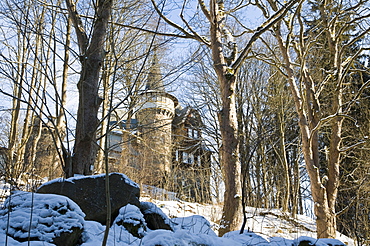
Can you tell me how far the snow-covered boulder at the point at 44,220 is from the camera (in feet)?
7.82

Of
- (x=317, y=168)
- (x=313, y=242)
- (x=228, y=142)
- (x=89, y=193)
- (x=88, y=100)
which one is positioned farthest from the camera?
(x=317, y=168)

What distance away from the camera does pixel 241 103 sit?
15.7m

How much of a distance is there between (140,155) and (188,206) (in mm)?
5498

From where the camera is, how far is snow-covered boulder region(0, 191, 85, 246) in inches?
93.9

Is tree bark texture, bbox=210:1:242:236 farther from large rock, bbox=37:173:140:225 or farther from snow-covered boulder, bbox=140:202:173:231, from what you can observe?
large rock, bbox=37:173:140:225

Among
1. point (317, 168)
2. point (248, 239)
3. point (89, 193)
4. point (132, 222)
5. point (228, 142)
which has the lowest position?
point (248, 239)

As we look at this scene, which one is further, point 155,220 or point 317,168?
point 317,168

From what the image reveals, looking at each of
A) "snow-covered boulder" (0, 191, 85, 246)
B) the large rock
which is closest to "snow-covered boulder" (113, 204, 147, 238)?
the large rock

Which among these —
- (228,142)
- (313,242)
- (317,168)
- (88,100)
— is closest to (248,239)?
(313,242)

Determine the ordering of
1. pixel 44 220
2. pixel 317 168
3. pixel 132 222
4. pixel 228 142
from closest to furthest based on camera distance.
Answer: pixel 44 220 → pixel 132 222 → pixel 228 142 → pixel 317 168

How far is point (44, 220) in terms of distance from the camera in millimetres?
2533

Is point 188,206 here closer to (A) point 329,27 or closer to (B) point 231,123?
(B) point 231,123

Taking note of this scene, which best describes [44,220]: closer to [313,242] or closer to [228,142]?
[313,242]

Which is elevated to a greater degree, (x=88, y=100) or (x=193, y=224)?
(x=88, y=100)
